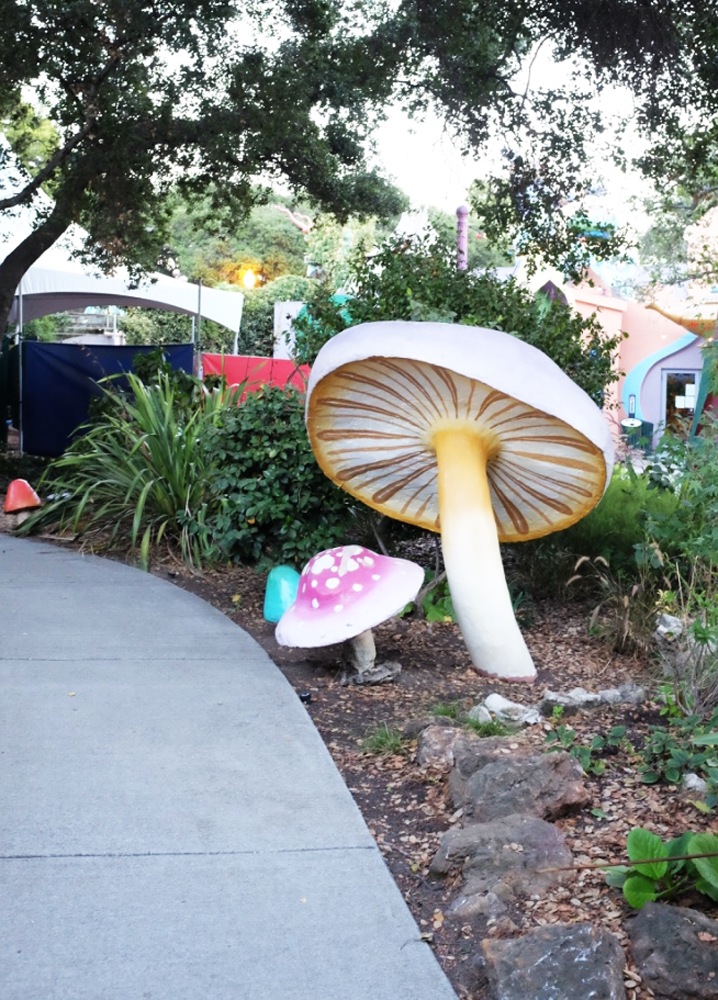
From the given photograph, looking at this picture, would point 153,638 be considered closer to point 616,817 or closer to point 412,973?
point 616,817

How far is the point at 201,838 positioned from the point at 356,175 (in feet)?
31.7

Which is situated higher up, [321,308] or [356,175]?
[356,175]

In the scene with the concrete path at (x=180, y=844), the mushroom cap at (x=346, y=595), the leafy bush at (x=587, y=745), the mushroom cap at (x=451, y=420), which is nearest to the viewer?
the concrete path at (x=180, y=844)

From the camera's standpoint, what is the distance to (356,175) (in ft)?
38.7

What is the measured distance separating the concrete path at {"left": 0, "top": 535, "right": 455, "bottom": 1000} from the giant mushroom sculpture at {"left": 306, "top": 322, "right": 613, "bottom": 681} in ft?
3.57

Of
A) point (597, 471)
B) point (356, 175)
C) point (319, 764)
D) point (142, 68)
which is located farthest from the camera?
point (356, 175)

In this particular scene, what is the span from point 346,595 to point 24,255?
8272 millimetres

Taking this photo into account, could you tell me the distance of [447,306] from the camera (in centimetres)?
662

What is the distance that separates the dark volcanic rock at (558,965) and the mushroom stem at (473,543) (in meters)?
2.48

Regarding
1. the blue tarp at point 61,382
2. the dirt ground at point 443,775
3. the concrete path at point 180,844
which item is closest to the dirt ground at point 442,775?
the dirt ground at point 443,775

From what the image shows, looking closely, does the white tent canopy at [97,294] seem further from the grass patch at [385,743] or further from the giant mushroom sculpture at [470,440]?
the grass patch at [385,743]

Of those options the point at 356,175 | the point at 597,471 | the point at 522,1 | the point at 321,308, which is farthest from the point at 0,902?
the point at 356,175

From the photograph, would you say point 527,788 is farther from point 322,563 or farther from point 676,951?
point 322,563

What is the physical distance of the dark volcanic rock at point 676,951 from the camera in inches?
98.4
